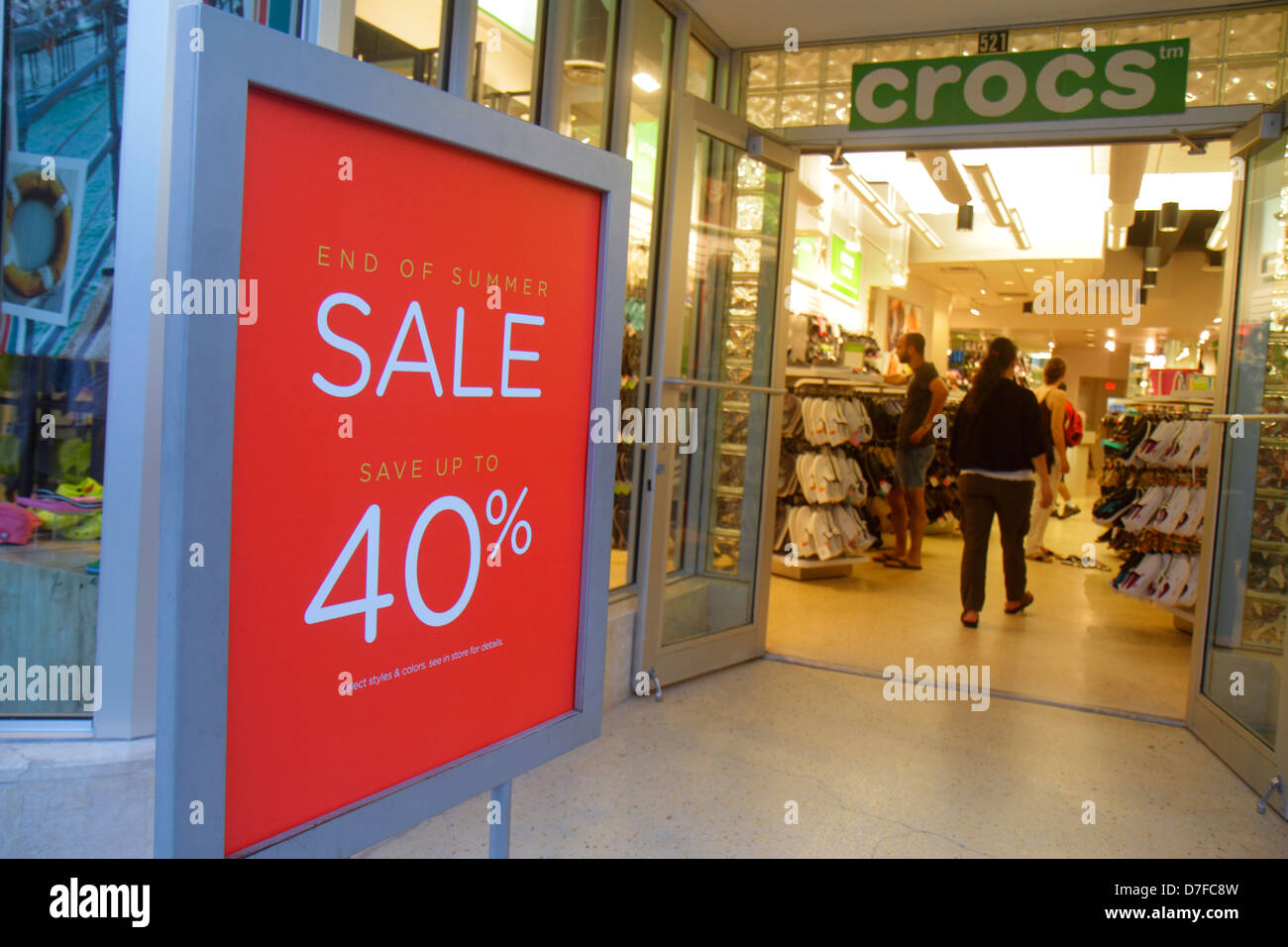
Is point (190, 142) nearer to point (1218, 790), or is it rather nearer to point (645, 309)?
point (645, 309)

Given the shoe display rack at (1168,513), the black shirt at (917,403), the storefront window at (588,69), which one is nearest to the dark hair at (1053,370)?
the black shirt at (917,403)

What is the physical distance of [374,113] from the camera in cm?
112

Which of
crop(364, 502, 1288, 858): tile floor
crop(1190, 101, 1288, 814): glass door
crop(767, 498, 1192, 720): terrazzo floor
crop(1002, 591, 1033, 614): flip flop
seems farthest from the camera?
crop(1002, 591, 1033, 614): flip flop

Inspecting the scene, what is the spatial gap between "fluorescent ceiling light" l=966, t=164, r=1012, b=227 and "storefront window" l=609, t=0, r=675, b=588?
4427mm

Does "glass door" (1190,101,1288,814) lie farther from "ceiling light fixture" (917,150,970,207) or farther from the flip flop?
"ceiling light fixture" (917,150,970,207)

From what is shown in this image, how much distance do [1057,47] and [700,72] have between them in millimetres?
1660

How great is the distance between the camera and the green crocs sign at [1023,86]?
4086 millimetres

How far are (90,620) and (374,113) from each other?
76.9 inches

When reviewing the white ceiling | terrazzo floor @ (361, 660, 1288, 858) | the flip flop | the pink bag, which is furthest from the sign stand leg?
the flip flop

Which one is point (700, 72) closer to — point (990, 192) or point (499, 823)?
point (499, 823)

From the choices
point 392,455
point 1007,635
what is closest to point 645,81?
point 392,455

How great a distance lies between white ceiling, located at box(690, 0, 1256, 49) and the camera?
13.7 ft

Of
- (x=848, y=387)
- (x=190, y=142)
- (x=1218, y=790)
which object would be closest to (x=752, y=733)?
(x=1218, y=790)

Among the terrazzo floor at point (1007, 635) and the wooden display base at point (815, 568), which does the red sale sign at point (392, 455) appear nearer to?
the terrazzo floor at point (1007, 635)
